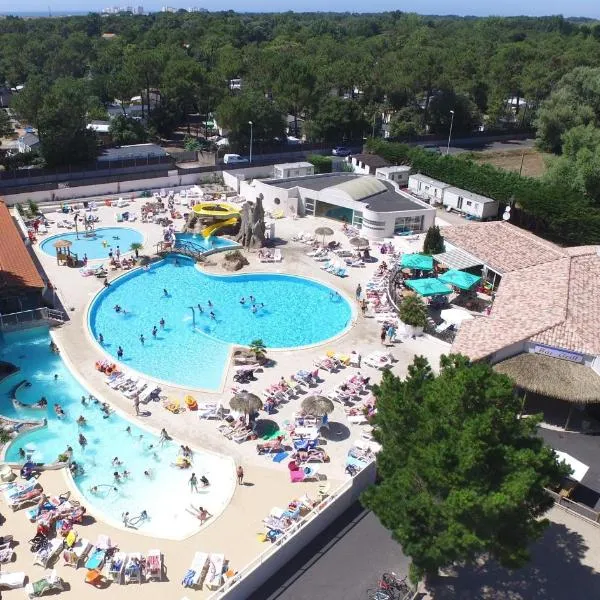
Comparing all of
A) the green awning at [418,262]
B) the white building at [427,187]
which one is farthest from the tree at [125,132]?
the green awning at [418,262]

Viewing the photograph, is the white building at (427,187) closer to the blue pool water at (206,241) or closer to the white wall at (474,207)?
the white wall at (474,207)

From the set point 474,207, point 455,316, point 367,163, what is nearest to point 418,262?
point 455,316

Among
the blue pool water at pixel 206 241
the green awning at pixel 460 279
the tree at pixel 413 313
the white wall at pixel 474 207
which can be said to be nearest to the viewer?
the tree at pixel 413 313

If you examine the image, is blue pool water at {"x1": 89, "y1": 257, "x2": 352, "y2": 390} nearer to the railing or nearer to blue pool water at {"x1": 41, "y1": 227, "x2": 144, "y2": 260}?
the railing

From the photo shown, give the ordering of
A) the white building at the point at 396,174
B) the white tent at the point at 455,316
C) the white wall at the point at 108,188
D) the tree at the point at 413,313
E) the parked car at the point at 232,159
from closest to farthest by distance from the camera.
Answer: the tree at the point at 413,313
the white tent at the point at 455,316
the white wall at the point at 108,188
the white building at the point at 396,174
the parked car at the point at 232,159

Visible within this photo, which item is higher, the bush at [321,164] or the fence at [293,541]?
the bush at [321,164]

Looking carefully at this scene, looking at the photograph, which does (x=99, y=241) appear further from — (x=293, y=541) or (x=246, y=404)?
(x=293, y=541)

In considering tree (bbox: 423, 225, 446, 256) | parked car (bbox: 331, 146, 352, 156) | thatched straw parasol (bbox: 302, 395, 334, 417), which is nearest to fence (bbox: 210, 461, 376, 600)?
thatched straw parasol (bbox: 302, 395, 334, 417)
